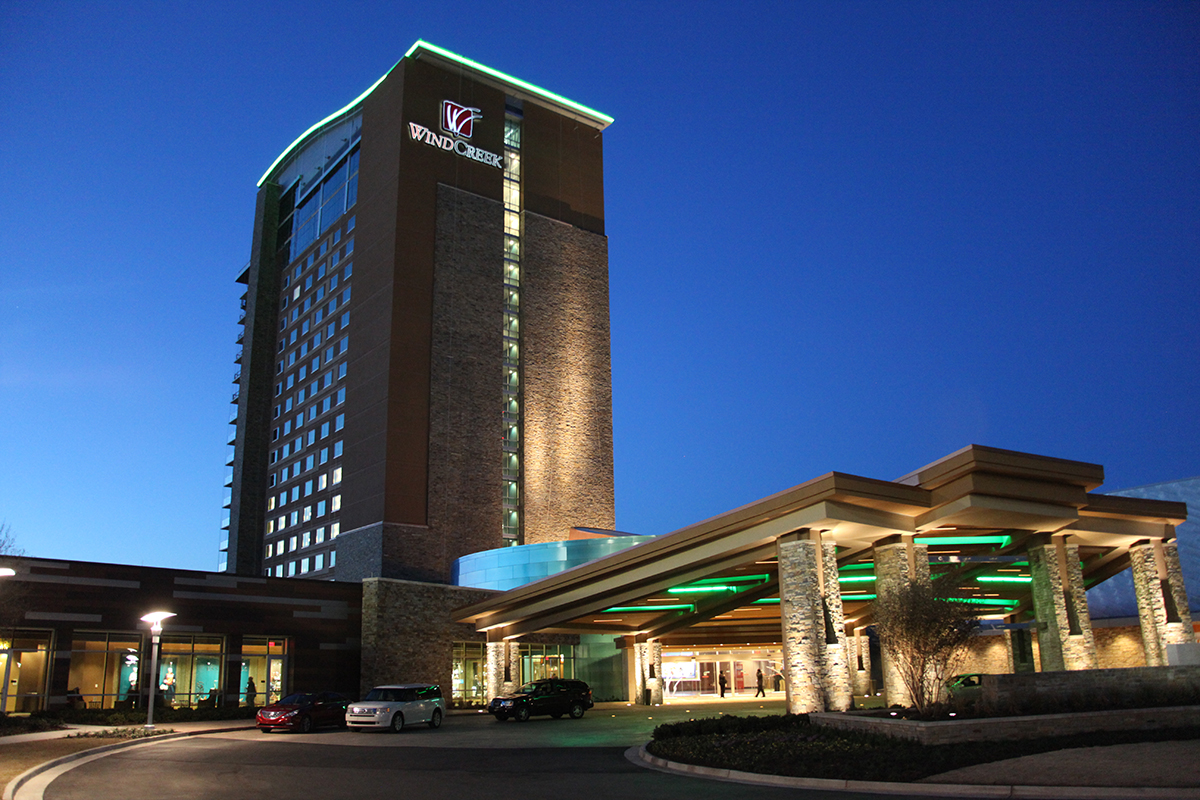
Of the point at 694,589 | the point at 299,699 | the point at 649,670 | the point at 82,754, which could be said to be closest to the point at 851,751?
the point at 82,754

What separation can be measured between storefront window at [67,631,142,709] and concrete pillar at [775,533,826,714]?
85.8 ft

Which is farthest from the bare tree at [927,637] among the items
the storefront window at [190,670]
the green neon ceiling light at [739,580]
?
the storefront window at [190,670]

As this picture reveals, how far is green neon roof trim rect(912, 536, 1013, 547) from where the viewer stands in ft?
111

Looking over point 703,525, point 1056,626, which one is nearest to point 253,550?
point 703,525

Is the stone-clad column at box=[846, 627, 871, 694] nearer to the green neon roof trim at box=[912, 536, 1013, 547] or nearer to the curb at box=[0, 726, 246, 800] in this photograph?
the green neon roof trim at box=[912, 536, 1013, 547]

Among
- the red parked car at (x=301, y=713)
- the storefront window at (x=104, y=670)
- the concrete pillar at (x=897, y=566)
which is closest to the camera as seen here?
the concrete pillar at (x=897, y=566)

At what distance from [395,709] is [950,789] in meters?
21.5

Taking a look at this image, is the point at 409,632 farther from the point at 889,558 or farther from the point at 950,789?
the point at 950,789

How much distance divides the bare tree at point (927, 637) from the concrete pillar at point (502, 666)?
26161 millimetres

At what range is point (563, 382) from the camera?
6794 cm

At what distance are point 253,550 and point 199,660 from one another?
3979 cm

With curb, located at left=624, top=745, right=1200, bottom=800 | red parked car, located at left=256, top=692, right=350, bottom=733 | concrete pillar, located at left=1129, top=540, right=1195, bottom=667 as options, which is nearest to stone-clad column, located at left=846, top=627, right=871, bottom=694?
concrete pillar, located at left=1129, top=540, right=1195, bottom=667

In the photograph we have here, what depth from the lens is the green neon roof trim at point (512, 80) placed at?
220 feet

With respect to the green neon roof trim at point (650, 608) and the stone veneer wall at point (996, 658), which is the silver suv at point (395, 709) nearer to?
the green neon roof trim at point (650, 608)
